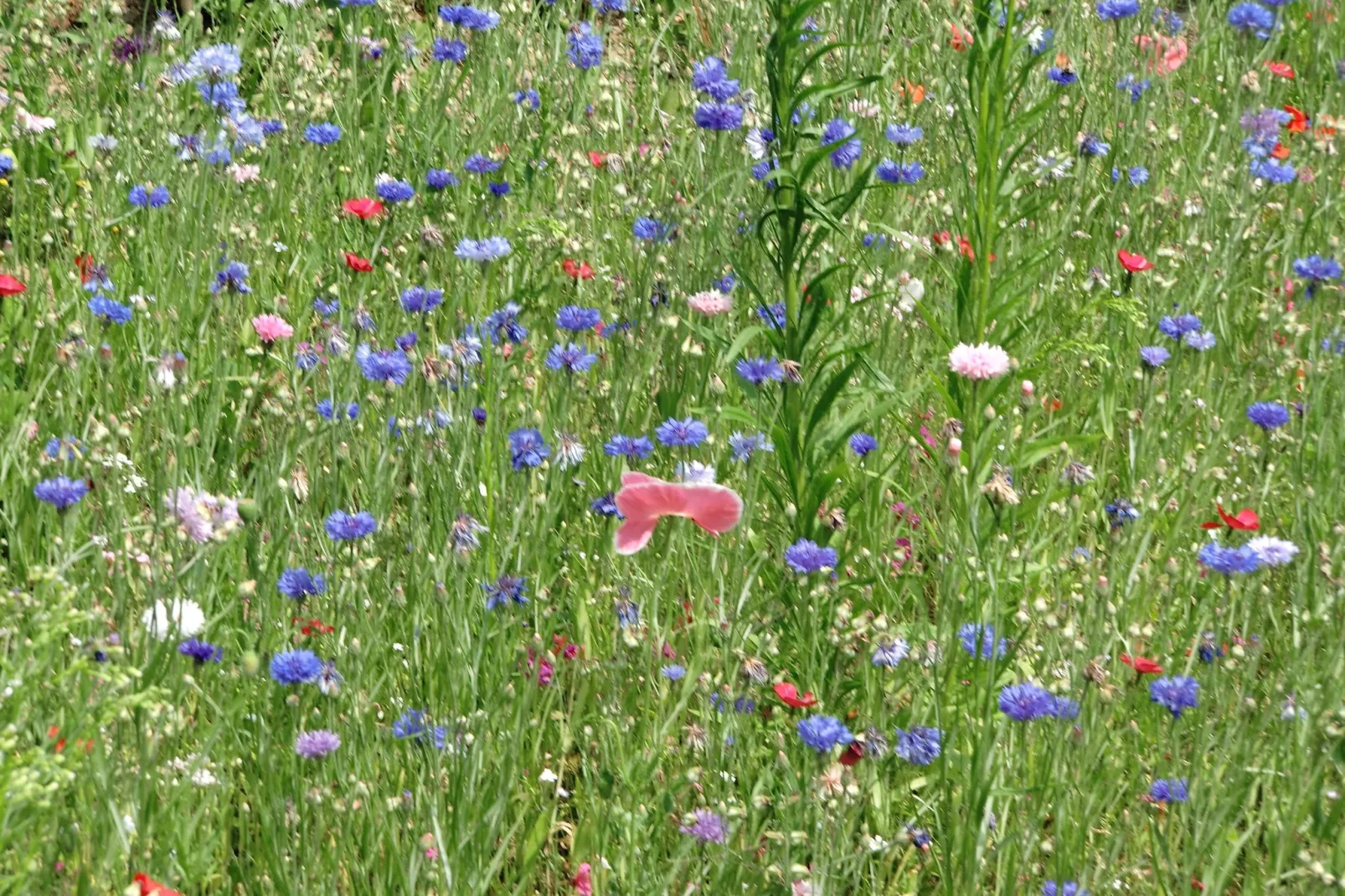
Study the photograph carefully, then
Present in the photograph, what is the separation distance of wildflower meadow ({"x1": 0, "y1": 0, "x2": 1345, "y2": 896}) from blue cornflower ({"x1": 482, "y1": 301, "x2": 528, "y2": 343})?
11 millimetres

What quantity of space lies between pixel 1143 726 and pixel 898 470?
0.72 metres

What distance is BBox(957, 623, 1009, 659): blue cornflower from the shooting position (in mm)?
1857

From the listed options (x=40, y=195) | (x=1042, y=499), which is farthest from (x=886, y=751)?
(x=40, y=195)

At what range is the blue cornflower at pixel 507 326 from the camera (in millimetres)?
2596

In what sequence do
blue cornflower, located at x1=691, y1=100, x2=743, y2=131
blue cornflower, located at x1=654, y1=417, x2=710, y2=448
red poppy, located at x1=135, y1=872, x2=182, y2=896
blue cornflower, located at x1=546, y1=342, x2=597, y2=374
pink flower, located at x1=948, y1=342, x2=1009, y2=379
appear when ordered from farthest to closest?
blue cornflower, located at x1=691, y1=100, x2=743, y2=131 → blue cornflower, located at x1=546, y1=342, x2=597, y2=374 → blue cornflower, located at x1=654, y1=417, x2=710, y2=448 → pink flower, located at x1=948, y1=342, x2=1009, y2=379 → red poppy, located at x1=135, y1=872, x2=182, y2=896

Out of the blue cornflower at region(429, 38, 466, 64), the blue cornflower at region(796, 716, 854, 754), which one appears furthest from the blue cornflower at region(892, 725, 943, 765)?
the blue cornflower at region(429, 38, 466, 64)

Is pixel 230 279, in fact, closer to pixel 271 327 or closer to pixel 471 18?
pixel 271 327

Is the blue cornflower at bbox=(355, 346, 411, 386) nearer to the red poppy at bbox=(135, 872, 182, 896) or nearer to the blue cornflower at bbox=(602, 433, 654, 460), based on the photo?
the blue cornflower at bbox=(602, 433, 654, 460)

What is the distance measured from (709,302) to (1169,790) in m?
1.23

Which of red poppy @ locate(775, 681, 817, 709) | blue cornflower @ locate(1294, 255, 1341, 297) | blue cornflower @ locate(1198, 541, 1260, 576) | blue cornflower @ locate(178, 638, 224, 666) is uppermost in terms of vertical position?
blue cornflower @ locate(1294, 255, 1341, 297)

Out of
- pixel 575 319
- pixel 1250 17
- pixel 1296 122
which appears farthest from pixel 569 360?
pixel 1296 122

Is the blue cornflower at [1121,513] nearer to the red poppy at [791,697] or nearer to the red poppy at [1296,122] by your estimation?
the red poppy at [791,697]

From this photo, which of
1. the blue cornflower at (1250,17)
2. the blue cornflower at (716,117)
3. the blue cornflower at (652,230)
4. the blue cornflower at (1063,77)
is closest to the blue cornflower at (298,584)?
the blue cornflower at (652,230)

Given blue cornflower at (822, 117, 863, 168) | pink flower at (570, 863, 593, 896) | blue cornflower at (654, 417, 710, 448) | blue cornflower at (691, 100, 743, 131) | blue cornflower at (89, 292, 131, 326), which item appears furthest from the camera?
blue cornflower at (822, 117, 863, 168)
